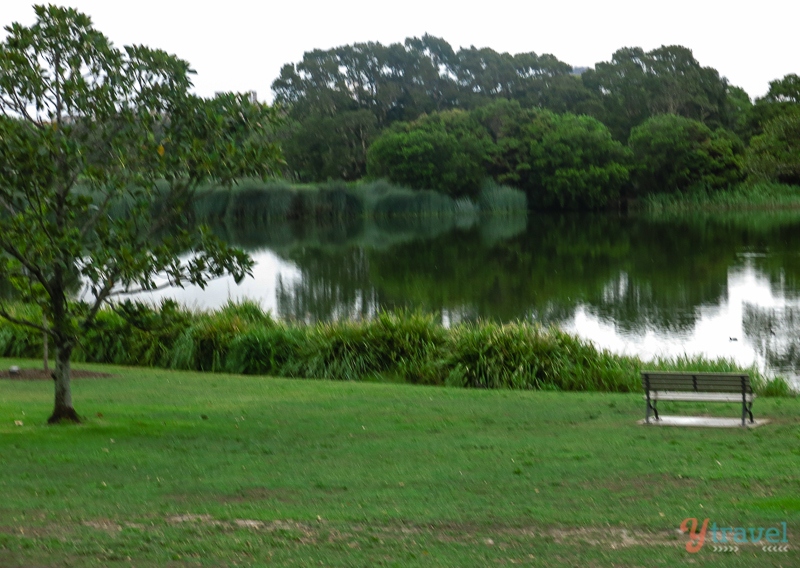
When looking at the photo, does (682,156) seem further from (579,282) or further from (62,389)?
(62,389)

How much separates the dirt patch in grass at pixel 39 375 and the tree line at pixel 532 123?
41.8m

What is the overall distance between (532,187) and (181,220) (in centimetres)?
7258

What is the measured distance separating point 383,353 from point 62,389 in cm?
721

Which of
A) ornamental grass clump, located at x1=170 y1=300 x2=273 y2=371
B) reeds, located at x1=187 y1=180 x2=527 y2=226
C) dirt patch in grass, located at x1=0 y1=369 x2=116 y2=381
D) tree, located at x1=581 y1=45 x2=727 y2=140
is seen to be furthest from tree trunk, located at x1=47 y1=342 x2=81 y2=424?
tree, located at x1=581 y1=45 x2=727 y2=140

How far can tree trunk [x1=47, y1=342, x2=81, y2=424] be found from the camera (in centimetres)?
832

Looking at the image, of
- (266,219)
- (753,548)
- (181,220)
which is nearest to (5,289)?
(181,220)

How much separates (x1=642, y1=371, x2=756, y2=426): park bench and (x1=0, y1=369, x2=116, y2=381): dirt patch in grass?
8.77 m

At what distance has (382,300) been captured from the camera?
2498 cm

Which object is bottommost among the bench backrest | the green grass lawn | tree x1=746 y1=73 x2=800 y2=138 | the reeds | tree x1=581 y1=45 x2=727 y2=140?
the green grass lawn

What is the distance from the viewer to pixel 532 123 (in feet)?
262

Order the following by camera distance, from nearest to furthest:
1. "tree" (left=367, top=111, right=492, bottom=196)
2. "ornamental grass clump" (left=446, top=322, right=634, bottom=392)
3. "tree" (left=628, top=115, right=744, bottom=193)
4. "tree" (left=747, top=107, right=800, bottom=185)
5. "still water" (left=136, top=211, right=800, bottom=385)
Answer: "ornamental grass clump" (left=446, top=322, right=634, bottom=392)
"still water" (left=136, top=211, right=800, bottom=385)
"tree" (left=747, top=107, right=800, bottom=185)
"tree" (left=628, top=115, right=744, bottom=193)
"tree" (left=367, top=111, right=492, bottom=196)

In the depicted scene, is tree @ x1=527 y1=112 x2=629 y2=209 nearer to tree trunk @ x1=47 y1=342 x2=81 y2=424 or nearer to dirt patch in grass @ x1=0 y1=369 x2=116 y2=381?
dirt patch in grass @ x1=0 y1=369 x2=116 y2=381

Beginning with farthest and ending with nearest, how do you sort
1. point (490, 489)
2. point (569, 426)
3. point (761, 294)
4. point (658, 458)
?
point (761, 294) → point (569, 426) → point (658, 458) → point (490, 489)

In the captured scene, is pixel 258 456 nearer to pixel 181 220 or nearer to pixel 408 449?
pixel 408 449
